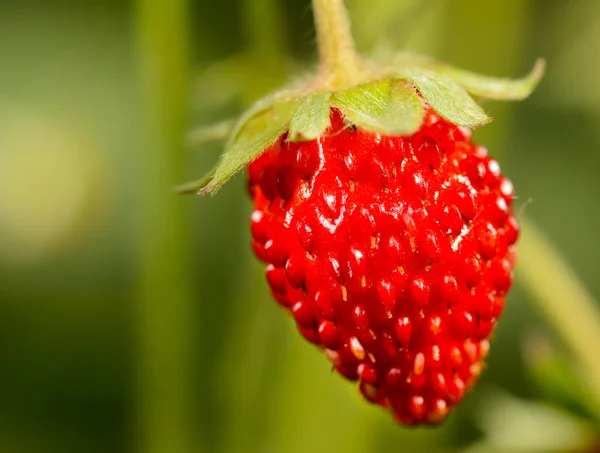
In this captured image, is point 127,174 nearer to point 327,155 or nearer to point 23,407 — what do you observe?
point 23,407

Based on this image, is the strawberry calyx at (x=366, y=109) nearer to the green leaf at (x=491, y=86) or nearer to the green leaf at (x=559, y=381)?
the green leaf at (x=491, y=86)

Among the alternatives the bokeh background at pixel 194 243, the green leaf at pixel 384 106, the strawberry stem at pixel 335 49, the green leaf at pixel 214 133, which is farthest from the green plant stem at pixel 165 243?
the green leaf at pixel 384 106

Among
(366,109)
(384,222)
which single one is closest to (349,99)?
(366,109)

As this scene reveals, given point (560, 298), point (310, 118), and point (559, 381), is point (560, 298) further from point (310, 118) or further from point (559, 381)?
point (310, 118)

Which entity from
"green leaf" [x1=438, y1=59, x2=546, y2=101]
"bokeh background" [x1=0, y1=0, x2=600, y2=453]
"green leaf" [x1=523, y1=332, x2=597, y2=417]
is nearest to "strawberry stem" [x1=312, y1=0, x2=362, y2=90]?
"green leaf" [x1=438, y1=59, x2=546, y2=101]

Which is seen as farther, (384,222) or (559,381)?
(559,381)

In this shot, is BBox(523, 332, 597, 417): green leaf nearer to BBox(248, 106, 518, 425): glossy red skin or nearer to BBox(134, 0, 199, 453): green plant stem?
BBox(248, 106, 518, 425): glossy red skin

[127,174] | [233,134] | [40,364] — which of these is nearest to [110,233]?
[127,174]
